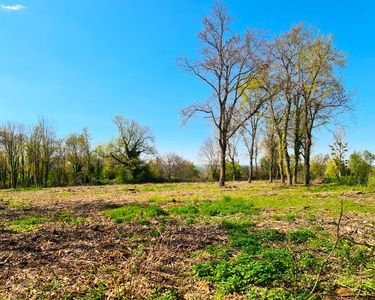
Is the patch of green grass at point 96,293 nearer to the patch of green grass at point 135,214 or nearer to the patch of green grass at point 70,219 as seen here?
the patch of green grass at point 135,214

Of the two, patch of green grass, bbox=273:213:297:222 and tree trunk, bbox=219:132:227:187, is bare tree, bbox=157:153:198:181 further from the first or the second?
patch of green grass, bbox=273:213:297:222

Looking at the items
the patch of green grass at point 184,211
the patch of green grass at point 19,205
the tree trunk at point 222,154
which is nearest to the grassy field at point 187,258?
the patch of green grass at point 184,211

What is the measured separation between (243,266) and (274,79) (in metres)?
25.9

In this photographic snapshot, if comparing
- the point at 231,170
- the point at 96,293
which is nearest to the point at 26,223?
the point at 96,293

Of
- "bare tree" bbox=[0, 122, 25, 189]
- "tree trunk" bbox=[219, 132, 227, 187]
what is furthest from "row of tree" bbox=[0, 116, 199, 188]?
"tree trunk" bbox=[219, 132, 227, 187]

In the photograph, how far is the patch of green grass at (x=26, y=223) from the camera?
29.8ft

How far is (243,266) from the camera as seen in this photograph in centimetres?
532

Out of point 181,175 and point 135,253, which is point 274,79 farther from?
point 181,175

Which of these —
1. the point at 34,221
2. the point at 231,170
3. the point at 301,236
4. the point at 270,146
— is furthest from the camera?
the point at 231,170

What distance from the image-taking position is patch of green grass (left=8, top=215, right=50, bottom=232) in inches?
357

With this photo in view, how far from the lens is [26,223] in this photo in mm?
9805

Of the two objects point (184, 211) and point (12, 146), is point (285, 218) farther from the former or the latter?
point (12, 146)

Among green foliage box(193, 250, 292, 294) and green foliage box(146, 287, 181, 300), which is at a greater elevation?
green foliage box(193, 250, 292, 294)

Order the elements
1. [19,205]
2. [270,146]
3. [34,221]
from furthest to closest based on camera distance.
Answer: [270,146] → [19,205] → [34,221]
